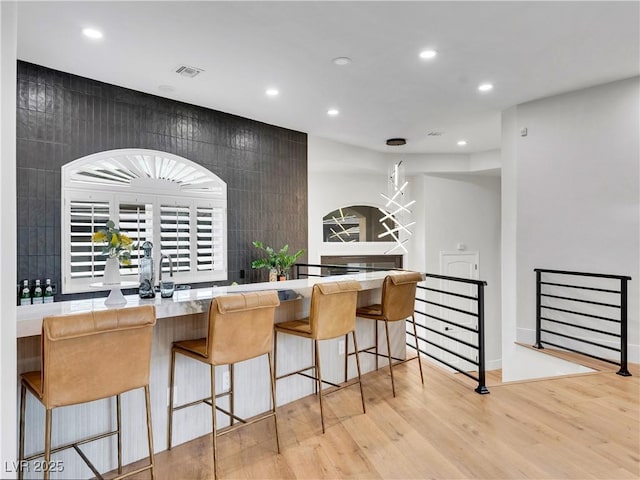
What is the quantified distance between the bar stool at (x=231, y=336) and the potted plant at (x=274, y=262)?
9.01ft

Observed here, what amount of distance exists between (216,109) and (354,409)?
3.66 metres

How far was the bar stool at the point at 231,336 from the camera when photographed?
85.8 inches

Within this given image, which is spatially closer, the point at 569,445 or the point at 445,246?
the point at 569,445

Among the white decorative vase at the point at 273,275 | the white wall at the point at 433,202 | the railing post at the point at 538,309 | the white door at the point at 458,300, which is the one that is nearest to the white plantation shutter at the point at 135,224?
the white decorative vase at the point at 273,275

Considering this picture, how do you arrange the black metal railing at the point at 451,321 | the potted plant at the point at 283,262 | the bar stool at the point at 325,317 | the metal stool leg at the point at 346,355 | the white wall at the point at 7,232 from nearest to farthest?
the white wall at the point at 7,232, the bar stool at the point at 325,317, the black metal railing at the point at 451,321, the metal stool leg at the point at 346,355, the potted plant at the point at 283,262

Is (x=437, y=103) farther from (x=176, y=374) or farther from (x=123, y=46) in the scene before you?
(x=176, y=374)

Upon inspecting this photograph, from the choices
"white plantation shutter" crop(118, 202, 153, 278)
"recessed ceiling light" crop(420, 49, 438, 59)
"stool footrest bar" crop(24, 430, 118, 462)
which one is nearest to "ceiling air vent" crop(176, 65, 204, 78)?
"white plantation shutter" crop(118, 202, 153, 278)

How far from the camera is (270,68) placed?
3.72 meters

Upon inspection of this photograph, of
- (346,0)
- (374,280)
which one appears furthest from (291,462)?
(346,0)

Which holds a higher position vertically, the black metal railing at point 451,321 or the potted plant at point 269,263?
the potted plant at point 269,263

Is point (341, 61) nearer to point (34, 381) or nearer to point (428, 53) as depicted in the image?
point (428, 53)

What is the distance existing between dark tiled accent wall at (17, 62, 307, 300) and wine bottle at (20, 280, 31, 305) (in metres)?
0.07

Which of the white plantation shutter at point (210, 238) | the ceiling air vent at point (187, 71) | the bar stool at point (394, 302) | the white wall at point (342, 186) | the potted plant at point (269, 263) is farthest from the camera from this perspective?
the white wall at point (342, 186)

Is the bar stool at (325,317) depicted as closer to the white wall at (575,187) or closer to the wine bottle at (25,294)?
the wine bottle at (25,294)
